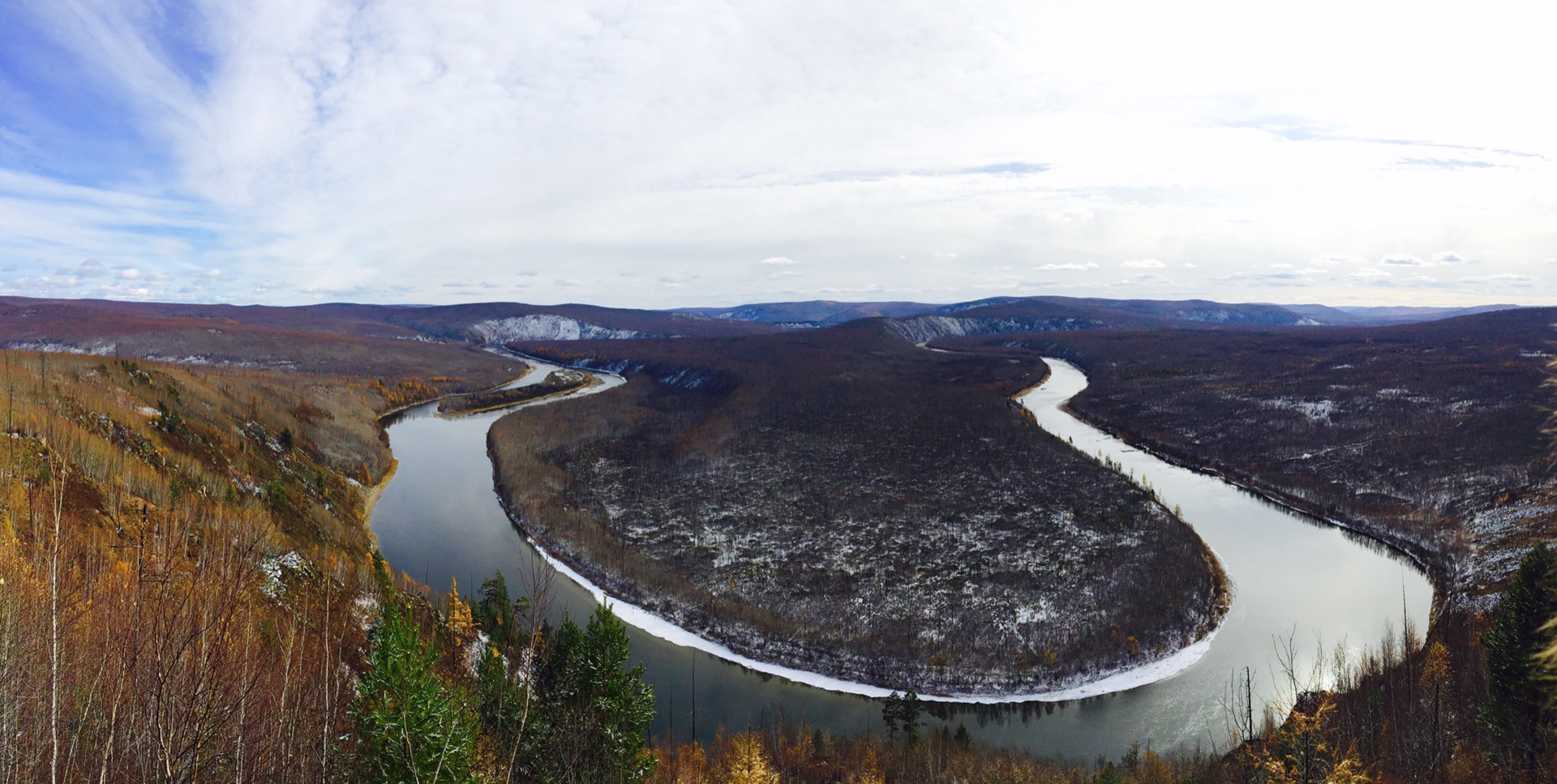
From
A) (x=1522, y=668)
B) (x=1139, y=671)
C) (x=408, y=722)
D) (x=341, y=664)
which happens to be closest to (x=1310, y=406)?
(x=1139, y=671)

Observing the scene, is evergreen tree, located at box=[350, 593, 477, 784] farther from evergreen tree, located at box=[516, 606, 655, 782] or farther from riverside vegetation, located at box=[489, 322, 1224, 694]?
riverside vegetation, located at box=[489, 322, 1224, 694]

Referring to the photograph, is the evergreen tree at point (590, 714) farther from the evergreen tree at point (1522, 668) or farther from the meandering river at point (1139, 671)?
the evergreen tree at point (1522, 668)

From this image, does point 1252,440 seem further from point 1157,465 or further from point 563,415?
point 563,415

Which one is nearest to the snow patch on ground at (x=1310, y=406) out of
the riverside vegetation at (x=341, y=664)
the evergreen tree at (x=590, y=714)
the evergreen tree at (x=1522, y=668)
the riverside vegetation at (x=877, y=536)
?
the riverside vegetation at (x=341, y=664)

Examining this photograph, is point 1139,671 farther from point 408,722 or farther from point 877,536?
point 408,722

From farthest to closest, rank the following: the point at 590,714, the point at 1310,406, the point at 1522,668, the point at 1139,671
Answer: the point at 1310,406
the point at 1139,671
the point at 1522,668
the point at 590,714

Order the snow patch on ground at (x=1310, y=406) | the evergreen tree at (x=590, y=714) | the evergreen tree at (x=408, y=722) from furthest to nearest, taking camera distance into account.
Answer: the snow patch on ground at (x=1310, y=406) → the evergreen tree at (x=590, y=714) → the evergreen tree at (x=408, y=722)
